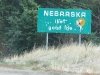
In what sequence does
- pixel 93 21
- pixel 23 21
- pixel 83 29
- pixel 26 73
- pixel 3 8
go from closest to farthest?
pixel 26 73 → pixel 83 29 → pixel 23 21 → pixel 3 8 → pixel 93 21

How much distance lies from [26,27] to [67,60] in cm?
1137

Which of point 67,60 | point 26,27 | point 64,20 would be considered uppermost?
point 64,20

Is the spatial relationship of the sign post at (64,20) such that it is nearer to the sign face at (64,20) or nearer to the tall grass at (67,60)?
the sign face at (64,20)

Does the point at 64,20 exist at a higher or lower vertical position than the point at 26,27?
higher

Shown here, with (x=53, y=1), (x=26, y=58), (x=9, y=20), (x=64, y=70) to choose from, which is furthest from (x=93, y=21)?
(x=64, y=70)

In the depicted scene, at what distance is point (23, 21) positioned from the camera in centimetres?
2764

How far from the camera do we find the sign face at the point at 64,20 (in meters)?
20.8

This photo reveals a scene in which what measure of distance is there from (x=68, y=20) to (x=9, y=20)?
8.79 meters

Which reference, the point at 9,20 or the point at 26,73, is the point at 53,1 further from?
the point at 26,73

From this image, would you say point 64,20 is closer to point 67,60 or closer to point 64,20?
point 64,20

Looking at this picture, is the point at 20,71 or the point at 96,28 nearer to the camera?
the point at 20,71

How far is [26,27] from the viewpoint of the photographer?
27328mm

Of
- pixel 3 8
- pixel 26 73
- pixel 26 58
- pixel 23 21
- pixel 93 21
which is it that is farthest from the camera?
pixel 93 21

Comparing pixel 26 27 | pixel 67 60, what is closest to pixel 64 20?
pixel 67 60
